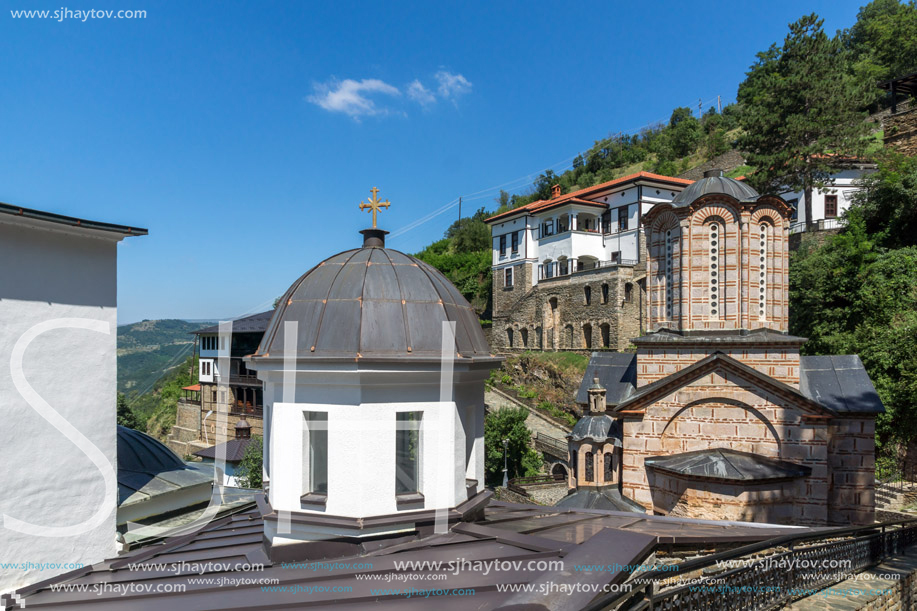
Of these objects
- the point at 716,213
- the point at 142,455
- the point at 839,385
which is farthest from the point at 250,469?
the point at 839,385

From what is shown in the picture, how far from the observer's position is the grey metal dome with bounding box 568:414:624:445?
15.4 meters

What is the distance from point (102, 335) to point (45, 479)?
2.01m

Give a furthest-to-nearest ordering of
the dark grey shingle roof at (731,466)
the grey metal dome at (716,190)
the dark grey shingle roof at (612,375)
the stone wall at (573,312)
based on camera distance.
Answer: the stone wall at (573,312)
the dark grey shingle roof at (612,375)
the grey metal dome at (716,190)
the dark grey shingle roof at (731,466)

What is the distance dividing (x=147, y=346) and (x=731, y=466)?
3823cm

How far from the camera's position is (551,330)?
3844 cm

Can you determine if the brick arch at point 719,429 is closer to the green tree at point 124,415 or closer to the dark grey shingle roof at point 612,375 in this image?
the dark grey shingle roof at point 612,375

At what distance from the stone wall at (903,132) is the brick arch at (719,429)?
25.8 meters

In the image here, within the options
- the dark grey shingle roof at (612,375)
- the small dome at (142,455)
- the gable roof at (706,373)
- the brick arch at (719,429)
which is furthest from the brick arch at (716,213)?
the small dome at (142,455)

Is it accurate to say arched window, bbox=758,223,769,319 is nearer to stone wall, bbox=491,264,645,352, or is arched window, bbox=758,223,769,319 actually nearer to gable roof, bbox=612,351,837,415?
gable roof, bbox=612,351,837,415

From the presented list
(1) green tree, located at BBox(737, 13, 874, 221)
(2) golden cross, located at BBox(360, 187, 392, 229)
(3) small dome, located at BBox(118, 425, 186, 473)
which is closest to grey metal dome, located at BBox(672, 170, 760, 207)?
(2) golden cross, located at BBox(360, 187, 392, 229)

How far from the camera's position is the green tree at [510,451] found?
2905cm

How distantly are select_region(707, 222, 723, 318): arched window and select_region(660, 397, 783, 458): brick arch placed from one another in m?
2.41

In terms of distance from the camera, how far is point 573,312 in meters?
36.6

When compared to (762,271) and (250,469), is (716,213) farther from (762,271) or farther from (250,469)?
(250,469)
